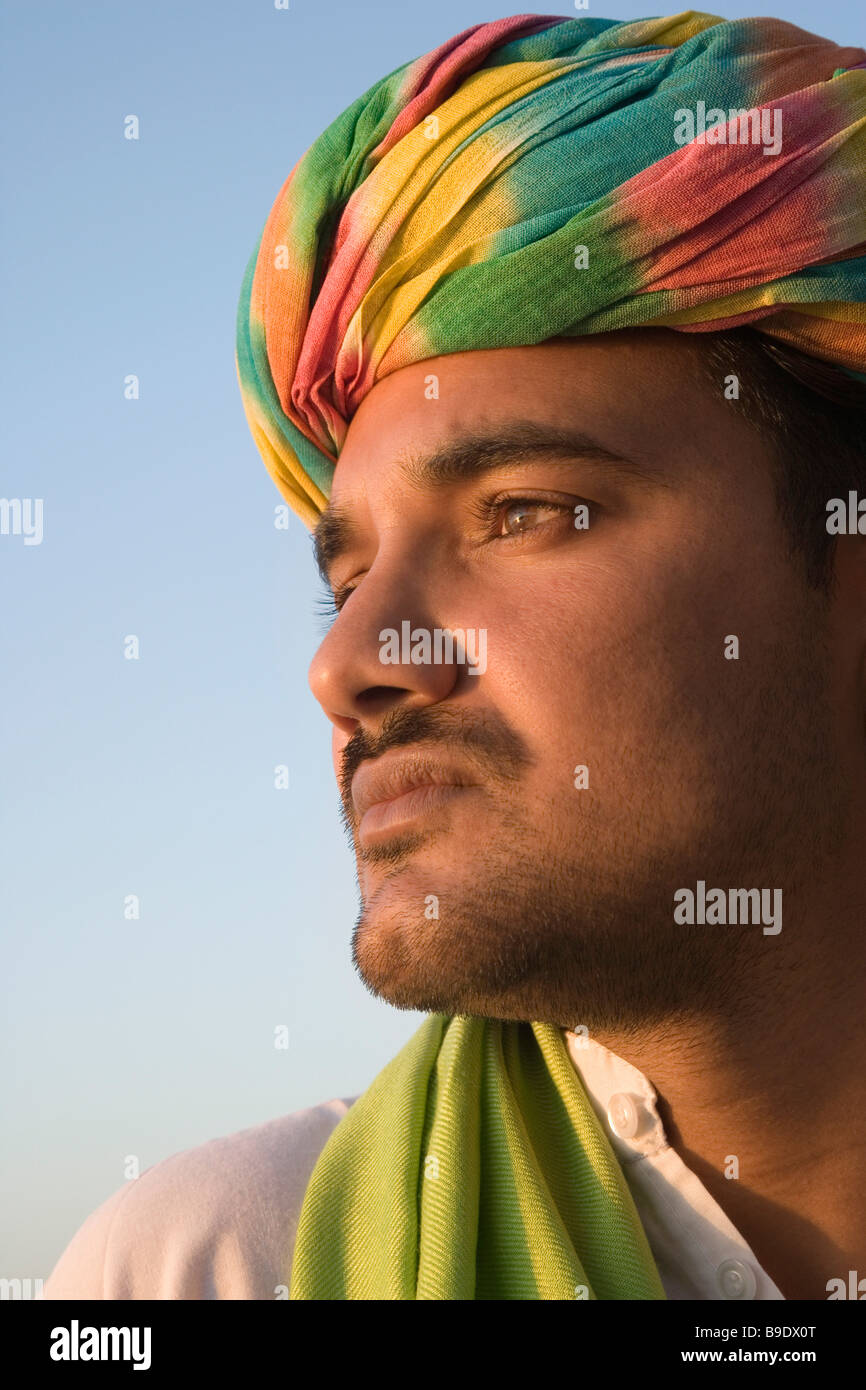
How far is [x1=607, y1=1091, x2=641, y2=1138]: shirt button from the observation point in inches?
83.0

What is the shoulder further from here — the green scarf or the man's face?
the man's face

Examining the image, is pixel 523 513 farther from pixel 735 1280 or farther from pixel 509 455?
pixel 735 1280

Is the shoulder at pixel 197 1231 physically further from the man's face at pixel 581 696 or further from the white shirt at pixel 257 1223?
the man's face at pixel 581 696

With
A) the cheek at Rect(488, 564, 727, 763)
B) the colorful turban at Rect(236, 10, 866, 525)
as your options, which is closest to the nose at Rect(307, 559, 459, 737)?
the cheek at Rect(488, 564, 727, 763)

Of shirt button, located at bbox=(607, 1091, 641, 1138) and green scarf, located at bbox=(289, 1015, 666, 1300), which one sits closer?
green scarf, located at bbox=(289, 1015, 666, 1300)

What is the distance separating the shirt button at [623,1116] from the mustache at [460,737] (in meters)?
0.62

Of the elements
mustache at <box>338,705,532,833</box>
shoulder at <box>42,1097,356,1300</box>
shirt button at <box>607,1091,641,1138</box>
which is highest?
mustache at <box>338,705,532,833</box>

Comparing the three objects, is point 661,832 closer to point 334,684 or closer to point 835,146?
point 334,684

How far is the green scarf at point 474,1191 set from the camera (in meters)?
1.90

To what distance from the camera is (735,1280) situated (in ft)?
6.42

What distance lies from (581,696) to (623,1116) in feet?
2.38

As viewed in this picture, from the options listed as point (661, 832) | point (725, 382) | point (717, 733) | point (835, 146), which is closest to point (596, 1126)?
point (661, 832)

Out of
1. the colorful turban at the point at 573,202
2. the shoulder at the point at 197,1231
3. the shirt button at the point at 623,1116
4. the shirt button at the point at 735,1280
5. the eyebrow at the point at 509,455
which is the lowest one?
the shirt button at the point at 735,1280

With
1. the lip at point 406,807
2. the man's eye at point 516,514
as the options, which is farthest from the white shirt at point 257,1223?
the man's eye at point 516,514
